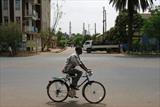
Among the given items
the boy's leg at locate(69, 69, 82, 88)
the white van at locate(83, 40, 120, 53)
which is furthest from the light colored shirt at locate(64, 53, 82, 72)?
the white van at locate(83, 40, 120, 53)

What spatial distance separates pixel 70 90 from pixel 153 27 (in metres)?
48.3

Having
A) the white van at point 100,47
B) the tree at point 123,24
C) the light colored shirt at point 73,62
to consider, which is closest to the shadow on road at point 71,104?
the light colored shirt at point 73,62

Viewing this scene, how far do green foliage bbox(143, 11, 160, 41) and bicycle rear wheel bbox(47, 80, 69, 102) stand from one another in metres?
47.6

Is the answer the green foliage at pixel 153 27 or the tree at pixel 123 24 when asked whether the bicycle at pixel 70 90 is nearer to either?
the green foliage at pixel 153 27

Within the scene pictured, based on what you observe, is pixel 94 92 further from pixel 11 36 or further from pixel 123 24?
pixel 123 24

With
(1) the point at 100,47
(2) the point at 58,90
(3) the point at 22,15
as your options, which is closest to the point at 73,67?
(2) the point at 58,90

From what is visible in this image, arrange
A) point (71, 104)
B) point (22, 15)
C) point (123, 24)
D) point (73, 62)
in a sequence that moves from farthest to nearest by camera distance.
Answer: point (123, 24) < point (22, 15) < point (73, 62) < point (71, 104)

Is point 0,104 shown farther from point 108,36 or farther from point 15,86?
point 108,36

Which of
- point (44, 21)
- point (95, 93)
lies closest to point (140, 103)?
point (95, 93)

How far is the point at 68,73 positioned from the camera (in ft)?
41.5

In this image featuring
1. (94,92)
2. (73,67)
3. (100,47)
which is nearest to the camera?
(94,92)

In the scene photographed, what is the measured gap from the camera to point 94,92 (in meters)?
12.4

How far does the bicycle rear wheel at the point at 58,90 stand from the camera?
41.4 ft

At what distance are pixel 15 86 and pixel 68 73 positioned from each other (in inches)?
181
